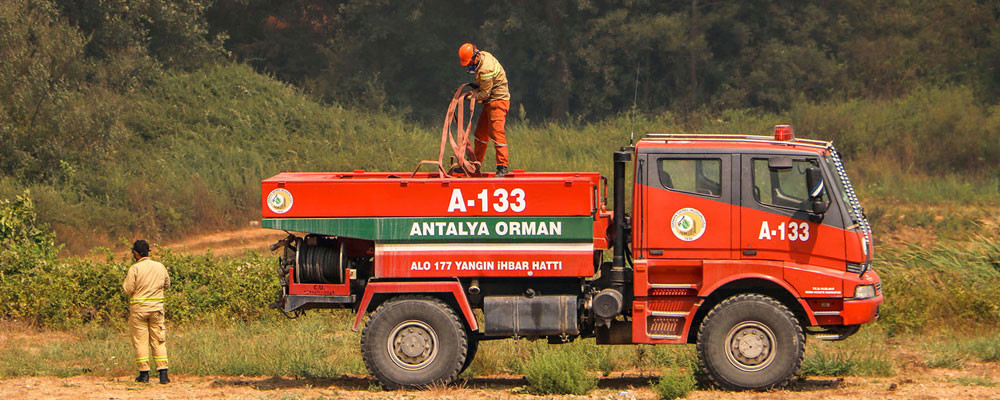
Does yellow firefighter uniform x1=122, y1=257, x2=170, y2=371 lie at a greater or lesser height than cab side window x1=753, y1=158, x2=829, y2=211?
lesser

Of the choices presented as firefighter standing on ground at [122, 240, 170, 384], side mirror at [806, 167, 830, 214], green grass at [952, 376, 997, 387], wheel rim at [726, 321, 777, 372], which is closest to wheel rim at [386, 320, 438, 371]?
firefighter standing on ground at [122, 240, 170, 384]

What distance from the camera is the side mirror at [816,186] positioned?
9531 mm

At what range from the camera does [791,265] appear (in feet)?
32.4

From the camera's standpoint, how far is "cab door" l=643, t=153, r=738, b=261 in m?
9.91

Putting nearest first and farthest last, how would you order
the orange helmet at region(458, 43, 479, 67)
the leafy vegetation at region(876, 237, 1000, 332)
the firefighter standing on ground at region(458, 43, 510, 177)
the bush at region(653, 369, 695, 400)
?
the bush at region(653, 369, 695, 400)
the orange helmet at region(458, 43, 479, 67)
the firefighter standing on ground at region(458, 43, 510, 177)
the leafy vegetation at region(876, 237, 1000, 332)

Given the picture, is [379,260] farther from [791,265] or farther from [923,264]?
[923,264]

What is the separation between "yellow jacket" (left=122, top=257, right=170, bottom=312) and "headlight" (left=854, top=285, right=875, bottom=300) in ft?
21.9

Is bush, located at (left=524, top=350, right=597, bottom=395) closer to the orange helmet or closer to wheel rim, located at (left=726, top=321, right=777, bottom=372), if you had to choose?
wheel rim, located at (left=726, top=321, right=777, bottom=372)

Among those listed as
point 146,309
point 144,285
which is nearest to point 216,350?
point 146,309

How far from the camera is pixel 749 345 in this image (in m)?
9.93

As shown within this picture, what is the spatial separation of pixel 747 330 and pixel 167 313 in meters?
8.08

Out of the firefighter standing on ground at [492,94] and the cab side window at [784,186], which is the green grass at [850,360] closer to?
the cab side window at [784,186]

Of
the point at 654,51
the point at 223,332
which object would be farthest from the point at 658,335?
the point at 654,51

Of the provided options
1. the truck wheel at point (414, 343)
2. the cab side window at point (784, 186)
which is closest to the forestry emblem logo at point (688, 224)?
the cab side window at point (784, 186)
